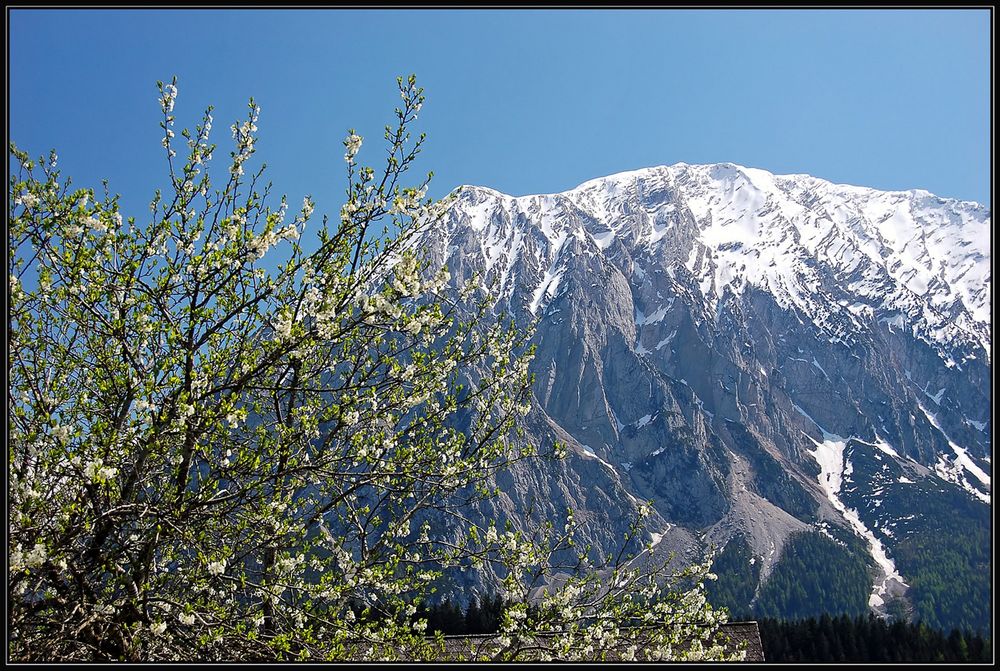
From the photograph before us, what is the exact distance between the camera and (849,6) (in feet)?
21.2

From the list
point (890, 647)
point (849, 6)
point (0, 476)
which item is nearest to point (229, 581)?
point (0, 476)

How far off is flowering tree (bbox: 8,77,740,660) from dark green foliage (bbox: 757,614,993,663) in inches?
2805

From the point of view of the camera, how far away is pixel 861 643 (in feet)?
242

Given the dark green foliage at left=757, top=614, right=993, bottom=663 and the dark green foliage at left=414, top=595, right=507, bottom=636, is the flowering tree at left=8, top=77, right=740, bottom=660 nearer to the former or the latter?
the dark green foliage at left=414, top=595, right=507, bottom=636

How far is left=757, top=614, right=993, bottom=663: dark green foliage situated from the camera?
68688 mm

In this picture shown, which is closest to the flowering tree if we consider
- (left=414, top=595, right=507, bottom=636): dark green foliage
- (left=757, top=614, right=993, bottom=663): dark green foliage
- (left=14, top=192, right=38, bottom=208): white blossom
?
(left=14, top=192, right=38, bottom=208): white blossom

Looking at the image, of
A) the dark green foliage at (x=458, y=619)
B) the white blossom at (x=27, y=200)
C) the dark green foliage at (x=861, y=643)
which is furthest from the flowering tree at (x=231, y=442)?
the dark green foliage at (x=861, y=643)

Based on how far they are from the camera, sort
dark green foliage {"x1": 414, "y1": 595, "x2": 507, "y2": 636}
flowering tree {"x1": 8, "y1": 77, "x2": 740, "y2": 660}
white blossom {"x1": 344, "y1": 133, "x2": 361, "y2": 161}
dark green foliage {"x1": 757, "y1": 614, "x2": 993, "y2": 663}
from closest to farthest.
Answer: flowering tree {"x1": 8, "y1": 77, "x2": 740, "y2": 660} < white blossom {"x1": 344, "y1": 133, "x2": 361, "y2": 161} < dark green foliage {"x1": 414, "y1": 595, "x2": 507, "y2": 636} < dark green foliage {"x1": 757, "y1": 614, "x2": 993, "y2": 663}

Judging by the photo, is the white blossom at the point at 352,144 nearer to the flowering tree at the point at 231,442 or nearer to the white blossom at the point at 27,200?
the flowering tree at the point at 231,442

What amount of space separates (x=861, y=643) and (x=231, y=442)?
85334mm

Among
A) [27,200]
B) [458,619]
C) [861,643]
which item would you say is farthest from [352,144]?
[861,643]

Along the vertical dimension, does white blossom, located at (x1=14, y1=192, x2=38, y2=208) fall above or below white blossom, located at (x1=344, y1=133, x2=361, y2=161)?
below

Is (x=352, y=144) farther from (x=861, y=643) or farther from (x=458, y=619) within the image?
(x=861, y=643)

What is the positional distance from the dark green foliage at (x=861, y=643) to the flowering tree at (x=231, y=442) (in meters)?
71.3
